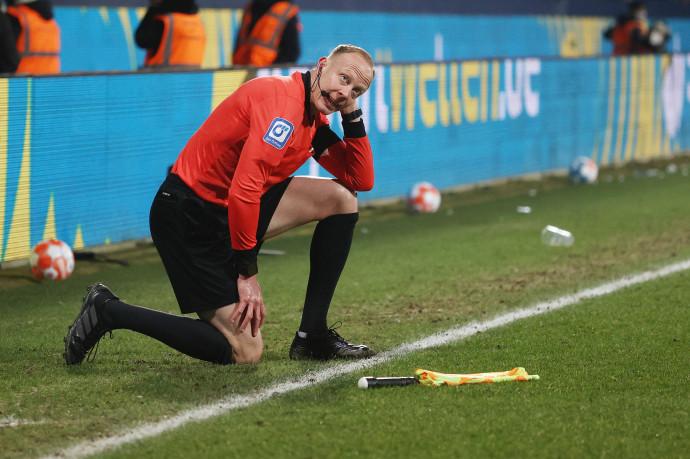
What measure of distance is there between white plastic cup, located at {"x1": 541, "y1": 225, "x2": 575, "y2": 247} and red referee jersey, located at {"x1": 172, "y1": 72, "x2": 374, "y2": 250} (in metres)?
3.37

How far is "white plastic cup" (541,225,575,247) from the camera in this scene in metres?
7.47

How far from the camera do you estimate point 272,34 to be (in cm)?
972

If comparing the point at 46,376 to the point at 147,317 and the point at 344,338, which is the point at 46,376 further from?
the point at 344,338

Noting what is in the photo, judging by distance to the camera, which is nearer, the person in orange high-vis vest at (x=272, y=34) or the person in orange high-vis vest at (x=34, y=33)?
the person in orange high-vis vest at (x=34, y=33)

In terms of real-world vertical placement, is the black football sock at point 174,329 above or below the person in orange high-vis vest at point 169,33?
below

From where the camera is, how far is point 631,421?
355 centimetres

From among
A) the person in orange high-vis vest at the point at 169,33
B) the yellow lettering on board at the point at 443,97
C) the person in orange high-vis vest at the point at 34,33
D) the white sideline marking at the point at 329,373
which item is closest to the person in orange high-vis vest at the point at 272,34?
the person in orange high-vis vest at the point at 169,33

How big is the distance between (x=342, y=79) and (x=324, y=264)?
881mm

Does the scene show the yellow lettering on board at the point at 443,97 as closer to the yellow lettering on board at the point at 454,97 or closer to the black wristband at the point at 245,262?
the yellow lettering on board at the point at 454,97

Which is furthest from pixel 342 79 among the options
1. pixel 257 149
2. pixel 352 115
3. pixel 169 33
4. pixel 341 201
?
pixel 169 33

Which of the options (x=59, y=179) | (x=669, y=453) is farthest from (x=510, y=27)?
(x=669, y=453)

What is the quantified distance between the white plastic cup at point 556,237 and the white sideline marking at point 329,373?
1126mm

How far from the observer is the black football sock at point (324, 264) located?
4395 mm

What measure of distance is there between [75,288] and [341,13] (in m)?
10.6
